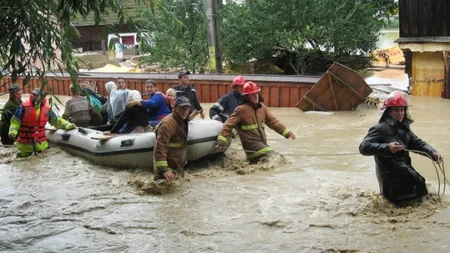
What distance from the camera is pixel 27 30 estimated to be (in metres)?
4.40

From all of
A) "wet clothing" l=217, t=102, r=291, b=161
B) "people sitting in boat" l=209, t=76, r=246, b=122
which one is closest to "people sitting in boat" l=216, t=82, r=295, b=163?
"wet clothing" l=217, t=102, r=291, b=161

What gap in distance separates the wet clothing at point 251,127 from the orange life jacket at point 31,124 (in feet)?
10.5

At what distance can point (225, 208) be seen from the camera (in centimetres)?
693

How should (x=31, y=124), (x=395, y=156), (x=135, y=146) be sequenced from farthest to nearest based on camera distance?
(x=31, y=124) → (x=135, y=146) → (x=395, y=156)

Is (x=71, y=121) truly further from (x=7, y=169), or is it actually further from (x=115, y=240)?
(x=115, y=240)

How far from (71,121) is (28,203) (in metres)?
2.80

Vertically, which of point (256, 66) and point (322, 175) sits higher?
point (256, 66)

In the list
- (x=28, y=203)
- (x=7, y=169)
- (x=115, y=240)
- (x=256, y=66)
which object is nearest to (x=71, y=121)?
(x=7, y=169)

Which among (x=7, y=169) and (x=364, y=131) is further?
(x=364, y=131)

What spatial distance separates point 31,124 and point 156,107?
2222 millimetres

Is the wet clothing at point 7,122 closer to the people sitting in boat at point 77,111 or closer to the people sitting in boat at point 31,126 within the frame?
the people sitting in boat at point 31,126

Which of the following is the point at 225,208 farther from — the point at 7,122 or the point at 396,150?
the point at 7,122

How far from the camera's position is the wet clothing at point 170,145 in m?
7.29

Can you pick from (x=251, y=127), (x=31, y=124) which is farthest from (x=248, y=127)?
(x=31, y=124)
